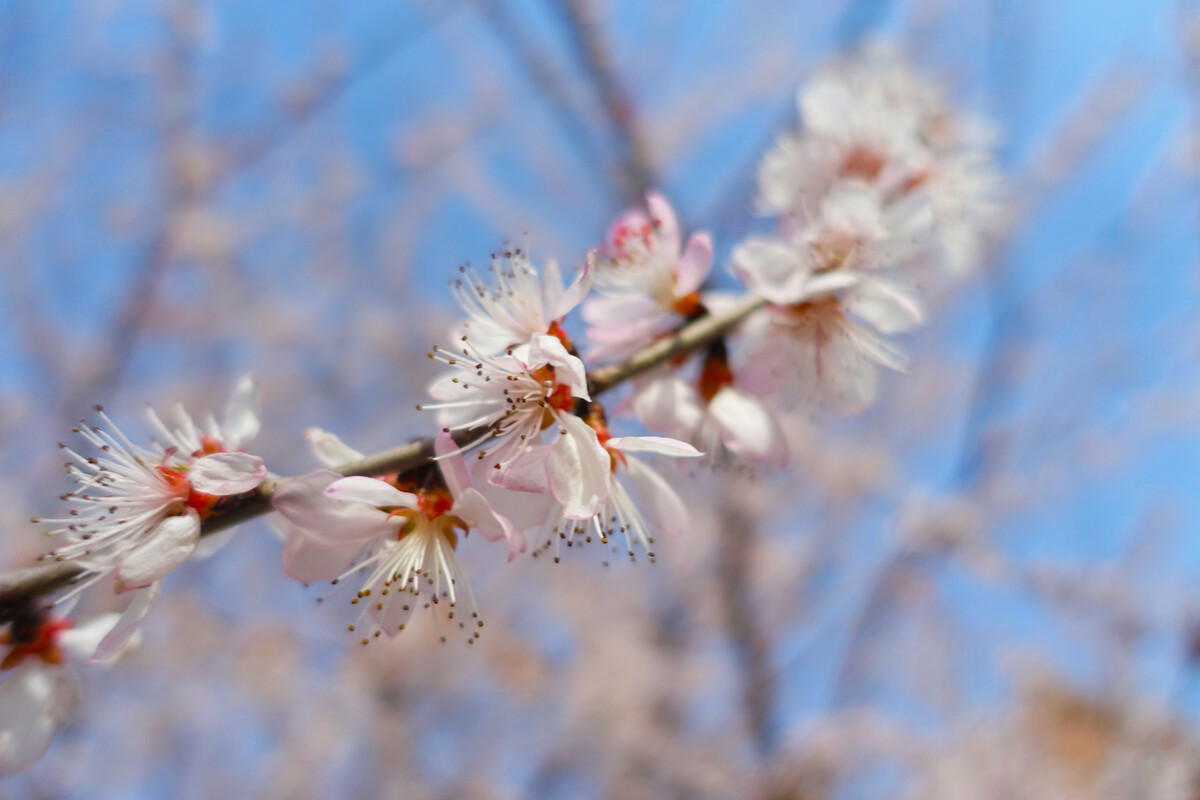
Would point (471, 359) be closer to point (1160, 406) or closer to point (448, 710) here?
point (448, 710)

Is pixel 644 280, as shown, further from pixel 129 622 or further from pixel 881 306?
pixel 129 622

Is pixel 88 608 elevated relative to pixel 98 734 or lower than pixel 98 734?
elevated

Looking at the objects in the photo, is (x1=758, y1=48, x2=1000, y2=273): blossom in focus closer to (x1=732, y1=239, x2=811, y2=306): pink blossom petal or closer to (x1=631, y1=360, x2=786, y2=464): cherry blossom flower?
(x1=732, y1=239, x2=811, y2=306): pink blossom petal

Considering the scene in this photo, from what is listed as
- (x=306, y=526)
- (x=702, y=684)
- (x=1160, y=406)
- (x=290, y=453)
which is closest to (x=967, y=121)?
(x=306, y=526)

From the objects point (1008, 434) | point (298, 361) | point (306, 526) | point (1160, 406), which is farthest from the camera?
point (298, 361)

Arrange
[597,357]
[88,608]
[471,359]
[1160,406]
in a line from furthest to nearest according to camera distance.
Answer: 1. [1160,406]
2. [88,608]
3. [597,357]
4. [471,359]

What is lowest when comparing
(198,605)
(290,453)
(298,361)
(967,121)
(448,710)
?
(448,710)

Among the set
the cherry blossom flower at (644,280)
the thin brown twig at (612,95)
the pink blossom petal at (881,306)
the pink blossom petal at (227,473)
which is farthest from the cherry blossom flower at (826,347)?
the thin brown twig at (612,95)
